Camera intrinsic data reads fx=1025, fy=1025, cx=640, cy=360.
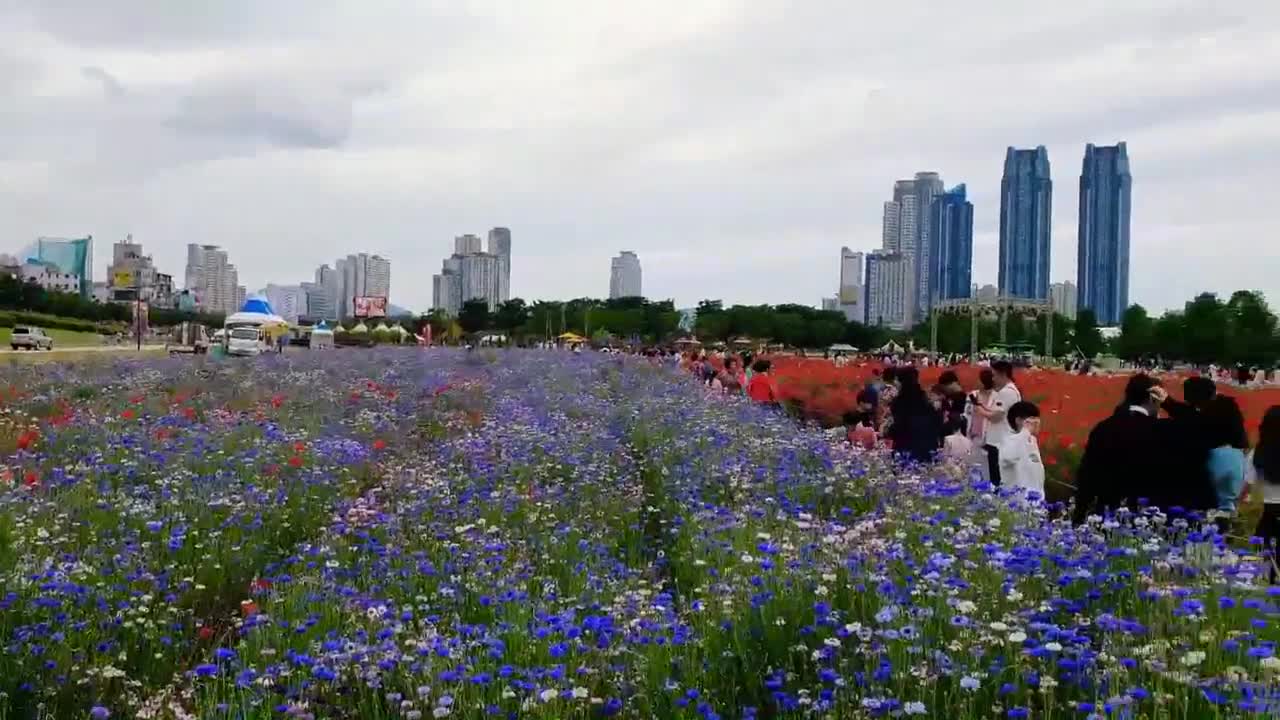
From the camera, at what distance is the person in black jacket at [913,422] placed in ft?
29.7

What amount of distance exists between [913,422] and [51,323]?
275 feet

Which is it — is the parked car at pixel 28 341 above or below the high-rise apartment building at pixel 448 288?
below

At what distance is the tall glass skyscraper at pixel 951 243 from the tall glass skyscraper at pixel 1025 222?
1056 centimetres

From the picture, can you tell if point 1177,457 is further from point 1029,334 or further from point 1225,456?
point 1029,334

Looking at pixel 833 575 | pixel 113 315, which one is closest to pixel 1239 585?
pixel 833 575

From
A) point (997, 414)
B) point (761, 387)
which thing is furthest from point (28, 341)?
point (997, 414)

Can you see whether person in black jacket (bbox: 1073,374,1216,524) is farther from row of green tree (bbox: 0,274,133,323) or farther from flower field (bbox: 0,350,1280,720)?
row of green tree (bbox: 0,274,133,323)

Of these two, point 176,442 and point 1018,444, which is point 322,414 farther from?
point 1018,444

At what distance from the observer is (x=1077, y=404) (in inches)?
540

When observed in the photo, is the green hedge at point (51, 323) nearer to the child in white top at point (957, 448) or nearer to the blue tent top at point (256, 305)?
the blue tent top at point (256, 305)

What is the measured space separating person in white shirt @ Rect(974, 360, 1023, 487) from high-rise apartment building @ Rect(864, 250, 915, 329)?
159746 mm

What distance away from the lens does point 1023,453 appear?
7.05 m

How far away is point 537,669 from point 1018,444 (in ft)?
16.1

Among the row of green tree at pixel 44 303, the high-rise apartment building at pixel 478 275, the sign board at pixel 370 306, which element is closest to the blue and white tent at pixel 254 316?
the row of green tree at pixel 44 303
